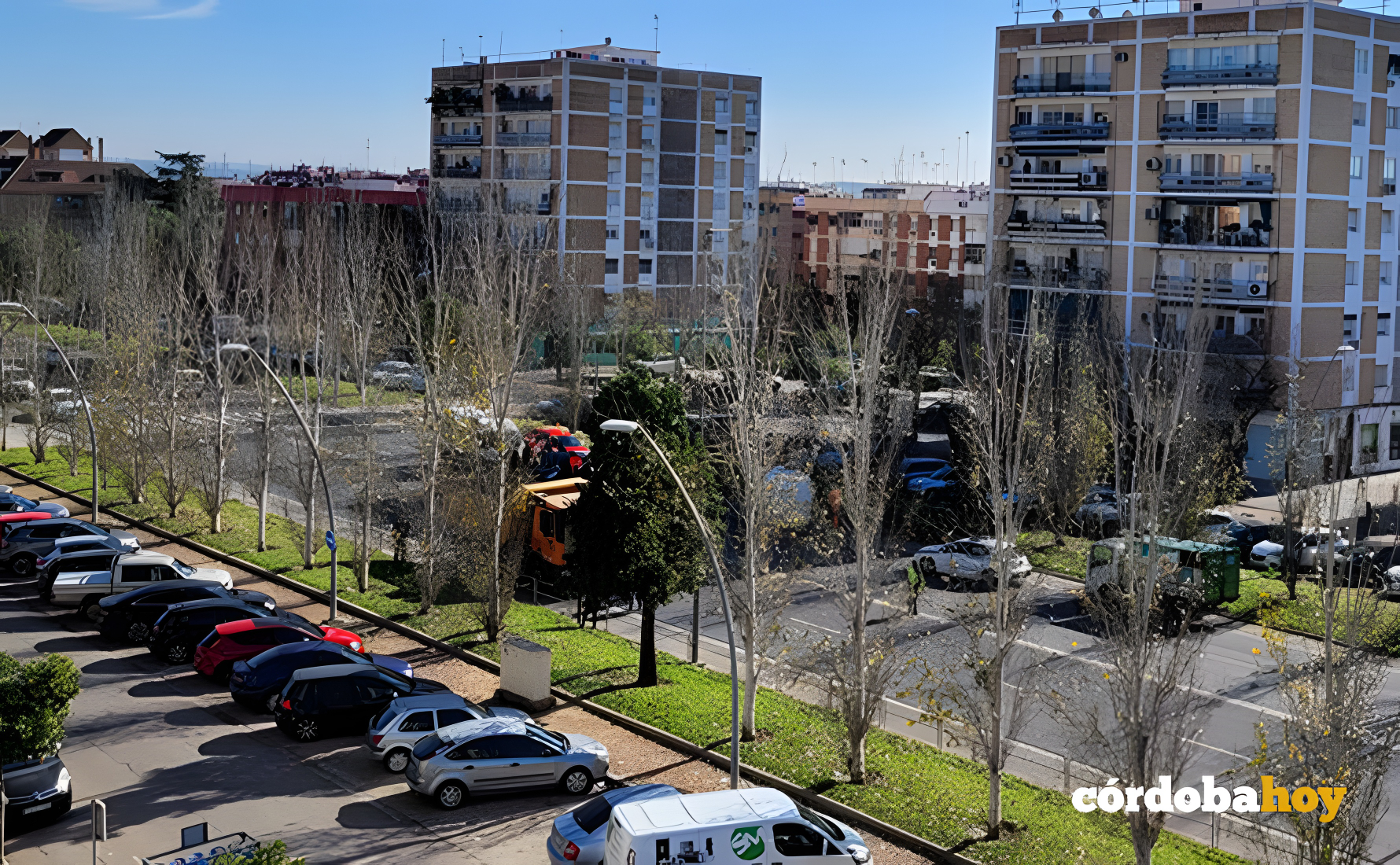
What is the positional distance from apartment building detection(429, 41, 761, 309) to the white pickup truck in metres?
38.3

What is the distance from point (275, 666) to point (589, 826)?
29.1 ft

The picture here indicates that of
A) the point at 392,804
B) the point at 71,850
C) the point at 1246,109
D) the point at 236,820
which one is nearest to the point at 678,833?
the point at 392,804

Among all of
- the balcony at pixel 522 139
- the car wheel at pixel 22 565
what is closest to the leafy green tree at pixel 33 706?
the car wheel at pixel 22 565

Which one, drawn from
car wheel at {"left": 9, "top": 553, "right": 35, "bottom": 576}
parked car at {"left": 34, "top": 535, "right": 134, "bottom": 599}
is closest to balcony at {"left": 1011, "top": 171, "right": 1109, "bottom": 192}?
parked car at {"left": 34, "top": 535, "right": 134, "bottom": 599}

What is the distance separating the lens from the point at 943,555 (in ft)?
108

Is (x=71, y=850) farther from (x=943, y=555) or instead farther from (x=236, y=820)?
(x=943, y=555)

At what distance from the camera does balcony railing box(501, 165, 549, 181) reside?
231ft

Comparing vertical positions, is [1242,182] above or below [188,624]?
above

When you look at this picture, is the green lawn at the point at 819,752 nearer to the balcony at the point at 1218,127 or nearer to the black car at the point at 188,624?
the black car at the point at 188,624

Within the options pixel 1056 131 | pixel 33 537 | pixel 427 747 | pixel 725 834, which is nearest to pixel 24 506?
pixel 33 537

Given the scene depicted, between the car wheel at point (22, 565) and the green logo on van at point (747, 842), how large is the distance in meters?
23.5

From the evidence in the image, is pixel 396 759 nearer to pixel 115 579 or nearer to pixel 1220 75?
pixel 115 579

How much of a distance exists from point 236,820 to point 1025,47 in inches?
1850

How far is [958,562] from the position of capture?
3241cm
